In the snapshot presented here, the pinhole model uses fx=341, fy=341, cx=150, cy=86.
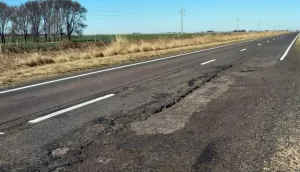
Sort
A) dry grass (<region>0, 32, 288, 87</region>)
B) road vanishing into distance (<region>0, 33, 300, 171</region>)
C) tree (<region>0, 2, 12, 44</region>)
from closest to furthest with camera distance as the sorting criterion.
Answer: road vanishing into distance (<region>0, 33, 300, 171</region>) < dry grass (<region>0, 32, 288, 87</region>) < tree (<region>0, 2, 12, 44</region>)

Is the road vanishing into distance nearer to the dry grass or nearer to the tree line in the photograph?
the dry grass

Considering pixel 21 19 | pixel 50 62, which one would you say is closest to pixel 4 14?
pixel 21 19

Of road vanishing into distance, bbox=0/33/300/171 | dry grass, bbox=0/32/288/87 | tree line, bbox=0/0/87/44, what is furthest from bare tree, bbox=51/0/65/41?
Result: road vanishing into distance, bbox=0/33/300/171

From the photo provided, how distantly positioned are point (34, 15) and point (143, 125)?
394ft

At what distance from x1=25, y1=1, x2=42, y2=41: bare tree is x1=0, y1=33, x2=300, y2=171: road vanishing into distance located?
114 meters

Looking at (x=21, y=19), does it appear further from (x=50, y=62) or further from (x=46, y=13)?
(x=50, y=62)

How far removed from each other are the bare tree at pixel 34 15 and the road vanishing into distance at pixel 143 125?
113746 mm

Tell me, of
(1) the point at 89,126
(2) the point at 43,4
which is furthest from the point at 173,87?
(2) the point at 43,4

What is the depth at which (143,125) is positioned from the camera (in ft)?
18.1

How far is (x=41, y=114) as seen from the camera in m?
6.25

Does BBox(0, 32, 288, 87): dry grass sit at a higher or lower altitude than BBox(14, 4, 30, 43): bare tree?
lower

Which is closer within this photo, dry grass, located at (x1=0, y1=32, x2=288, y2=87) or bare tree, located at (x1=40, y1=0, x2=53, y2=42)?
dry grass, located at (x1=0, y1=32, x2=288, y2=87)

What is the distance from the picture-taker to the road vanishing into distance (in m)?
4.02

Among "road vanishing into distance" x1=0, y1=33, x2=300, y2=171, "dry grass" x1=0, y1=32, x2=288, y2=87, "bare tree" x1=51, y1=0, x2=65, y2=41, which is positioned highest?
"bare tree" x1=51, y1=0, x2=65, y2=41
